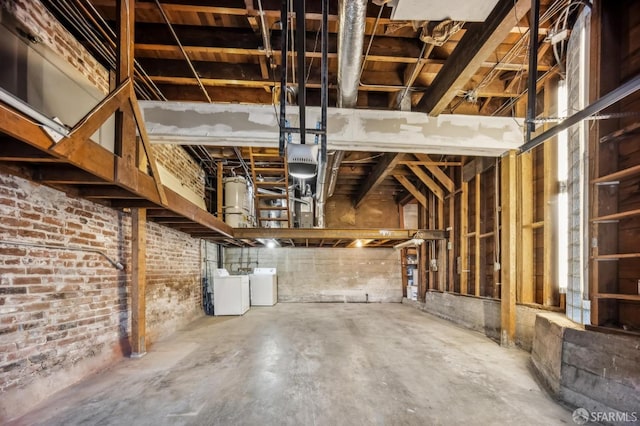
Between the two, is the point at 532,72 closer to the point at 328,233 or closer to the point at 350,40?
the point at 350,40

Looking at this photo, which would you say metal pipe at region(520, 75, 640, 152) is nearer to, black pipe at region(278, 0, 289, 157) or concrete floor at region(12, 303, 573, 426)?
black pipe at region(278, 0, 289, 157)

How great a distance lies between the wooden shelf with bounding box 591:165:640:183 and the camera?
2057 mm

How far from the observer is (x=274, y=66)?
9.33ft

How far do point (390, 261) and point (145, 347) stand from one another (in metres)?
6.40

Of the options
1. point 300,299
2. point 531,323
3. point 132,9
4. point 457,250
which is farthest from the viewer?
point 300,299

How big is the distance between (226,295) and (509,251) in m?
5.11

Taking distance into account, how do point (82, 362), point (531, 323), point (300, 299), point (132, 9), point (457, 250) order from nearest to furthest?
point (132, 9) → point (82, 362) → point (531, 323) → point (457, 250) → point (300, 299)

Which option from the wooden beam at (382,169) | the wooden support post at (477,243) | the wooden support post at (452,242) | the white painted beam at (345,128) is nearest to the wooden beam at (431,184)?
the wooden support post at (452,242)

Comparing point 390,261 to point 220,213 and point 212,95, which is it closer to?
point 220,213

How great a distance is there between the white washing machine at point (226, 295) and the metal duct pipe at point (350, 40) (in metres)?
4.66

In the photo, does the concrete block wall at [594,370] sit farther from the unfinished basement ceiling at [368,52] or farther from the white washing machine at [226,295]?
the white washing machine at [226,295]

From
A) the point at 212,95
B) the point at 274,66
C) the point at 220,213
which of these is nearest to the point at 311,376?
the point at 274,66

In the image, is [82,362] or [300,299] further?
[300,299]

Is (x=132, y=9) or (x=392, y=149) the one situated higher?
(x=132, y=9)
